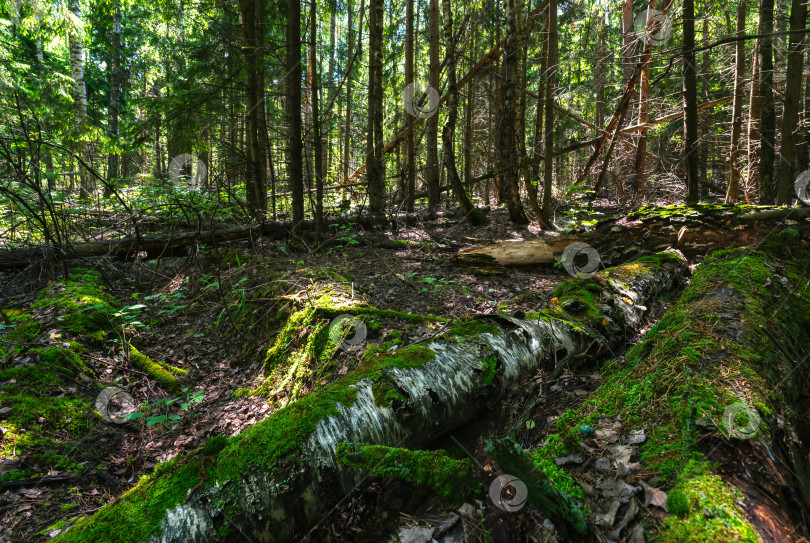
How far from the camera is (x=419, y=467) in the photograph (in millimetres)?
1912

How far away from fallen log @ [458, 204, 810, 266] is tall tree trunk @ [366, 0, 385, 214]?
3.88 meters

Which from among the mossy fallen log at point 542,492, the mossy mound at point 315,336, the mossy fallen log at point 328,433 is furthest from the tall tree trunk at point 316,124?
the mossy fallen log at point 542,492

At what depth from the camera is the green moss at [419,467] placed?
5.85 ft

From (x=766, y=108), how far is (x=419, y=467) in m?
11.1

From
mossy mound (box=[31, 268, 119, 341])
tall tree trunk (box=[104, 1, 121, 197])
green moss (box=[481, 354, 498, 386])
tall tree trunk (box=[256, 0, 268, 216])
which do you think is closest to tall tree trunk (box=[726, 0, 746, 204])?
green moss (box=[481, 354, 498, 386])

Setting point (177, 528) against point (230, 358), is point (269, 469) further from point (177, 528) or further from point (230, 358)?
point (230, 358)

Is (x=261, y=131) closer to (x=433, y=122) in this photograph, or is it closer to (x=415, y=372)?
(x=433, y=122)

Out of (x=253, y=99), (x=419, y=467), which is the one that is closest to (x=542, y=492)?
(x=419, y=467)

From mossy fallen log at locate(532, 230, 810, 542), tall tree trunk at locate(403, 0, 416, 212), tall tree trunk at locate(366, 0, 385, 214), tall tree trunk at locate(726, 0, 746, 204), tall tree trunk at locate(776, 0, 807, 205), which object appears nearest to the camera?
mossy fallen log at locate(532, 230, 810, 542)

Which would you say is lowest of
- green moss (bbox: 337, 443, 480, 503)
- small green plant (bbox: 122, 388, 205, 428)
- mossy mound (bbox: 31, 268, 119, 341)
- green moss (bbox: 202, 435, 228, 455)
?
small green plant (bbox: 122, 388, 205, 428)

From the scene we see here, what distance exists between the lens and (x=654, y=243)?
648cm

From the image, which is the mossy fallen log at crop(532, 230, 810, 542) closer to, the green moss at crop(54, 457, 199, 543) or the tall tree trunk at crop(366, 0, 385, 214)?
the green moss at crop(54, 457, 199, 543)

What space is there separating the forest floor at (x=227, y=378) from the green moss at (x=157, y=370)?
64mm

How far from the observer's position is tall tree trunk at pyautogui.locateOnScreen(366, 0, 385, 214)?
31.9 feet
